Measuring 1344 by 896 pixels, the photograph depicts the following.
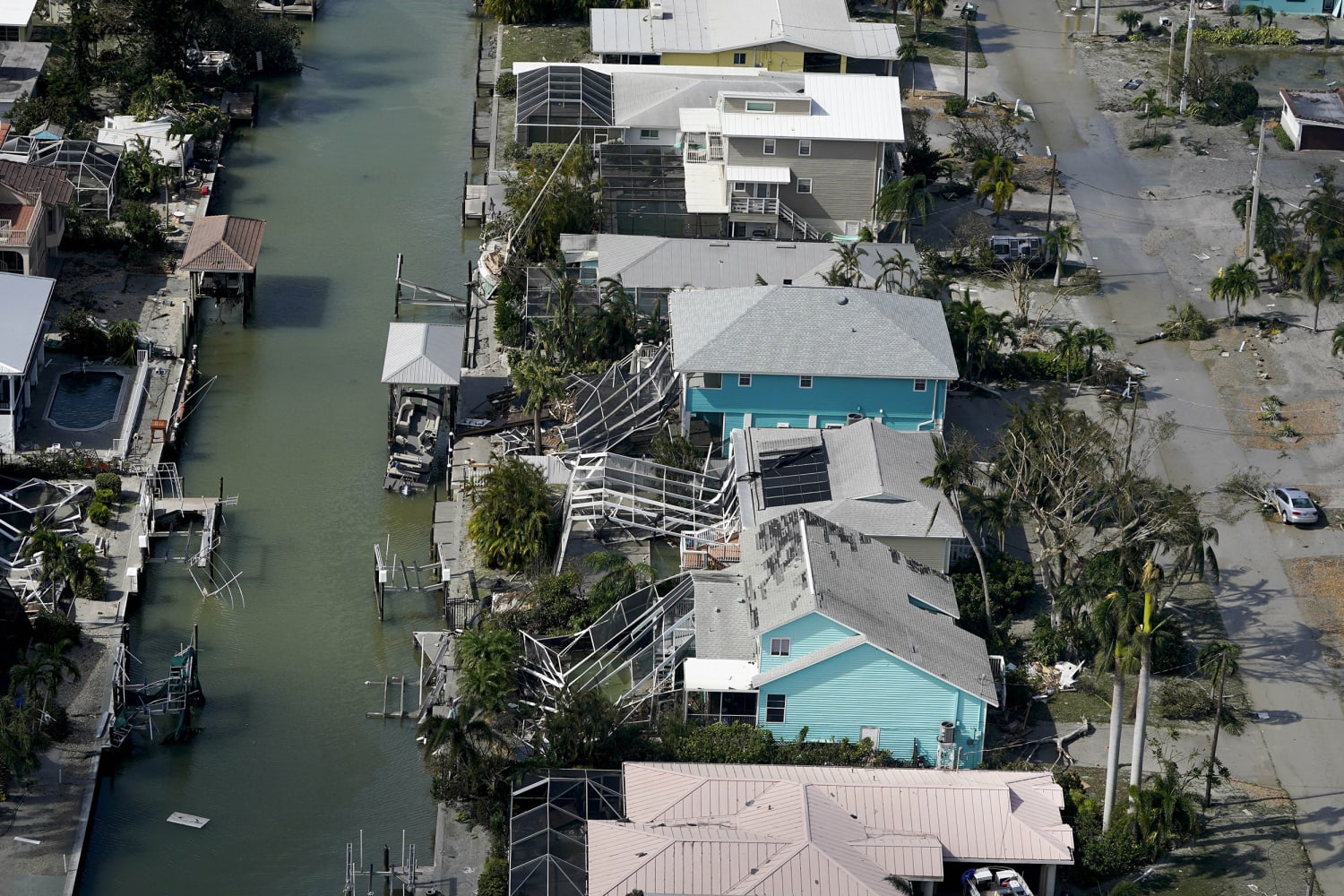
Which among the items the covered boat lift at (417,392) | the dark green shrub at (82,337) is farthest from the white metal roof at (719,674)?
the dark green shrub at (82,337)

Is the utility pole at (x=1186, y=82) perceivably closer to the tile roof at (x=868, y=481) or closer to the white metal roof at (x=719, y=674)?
the tile roof at (x=868, y=481)

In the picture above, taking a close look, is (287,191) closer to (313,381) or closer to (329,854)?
(313,381)

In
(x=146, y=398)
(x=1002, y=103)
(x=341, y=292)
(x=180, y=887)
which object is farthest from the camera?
(x=1002, y=103)

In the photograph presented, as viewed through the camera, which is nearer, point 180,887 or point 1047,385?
point 180,887

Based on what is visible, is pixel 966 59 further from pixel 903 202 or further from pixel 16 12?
pixel 16 12

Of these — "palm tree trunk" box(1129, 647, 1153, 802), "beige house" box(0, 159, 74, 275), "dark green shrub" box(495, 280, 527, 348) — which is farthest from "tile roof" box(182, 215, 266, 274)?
"palm tree trunk" box(1129, 647, 1153, 802)

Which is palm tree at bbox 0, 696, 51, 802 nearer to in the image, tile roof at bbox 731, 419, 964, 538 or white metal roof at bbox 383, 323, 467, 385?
white metal roof at bbox 383, 323, 467, 385

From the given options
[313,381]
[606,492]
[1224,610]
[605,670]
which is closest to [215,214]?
[313,381]
